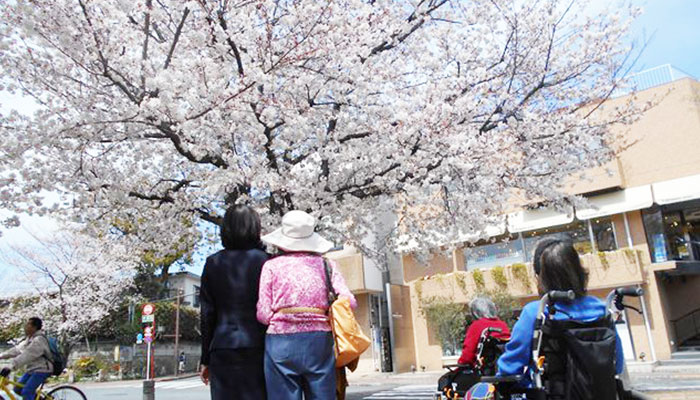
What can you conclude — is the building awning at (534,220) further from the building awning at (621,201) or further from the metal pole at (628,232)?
the metal pole at (628,232)

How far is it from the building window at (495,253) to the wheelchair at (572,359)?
52.1ft

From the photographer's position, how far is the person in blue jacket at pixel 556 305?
2.15 m

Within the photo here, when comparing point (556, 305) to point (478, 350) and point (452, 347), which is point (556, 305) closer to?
point (478, 350)

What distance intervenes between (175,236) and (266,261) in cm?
566

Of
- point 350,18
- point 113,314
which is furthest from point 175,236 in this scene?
point 113,314

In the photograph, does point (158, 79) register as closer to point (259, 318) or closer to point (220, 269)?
point (220, 269)

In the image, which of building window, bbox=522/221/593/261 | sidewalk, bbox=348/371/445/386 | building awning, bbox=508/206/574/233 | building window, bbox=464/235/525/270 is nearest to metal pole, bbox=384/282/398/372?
sidewalk, bbox=348/371/445/386

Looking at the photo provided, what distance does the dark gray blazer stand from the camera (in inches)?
107

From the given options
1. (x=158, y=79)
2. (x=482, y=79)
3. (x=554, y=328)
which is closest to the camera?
(x=554, y=328)

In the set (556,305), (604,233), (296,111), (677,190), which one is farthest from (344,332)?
(604,233)

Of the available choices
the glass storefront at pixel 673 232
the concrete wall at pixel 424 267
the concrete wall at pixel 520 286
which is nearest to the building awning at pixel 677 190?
the glass storefront at pixel 673 232

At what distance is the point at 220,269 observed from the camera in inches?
113

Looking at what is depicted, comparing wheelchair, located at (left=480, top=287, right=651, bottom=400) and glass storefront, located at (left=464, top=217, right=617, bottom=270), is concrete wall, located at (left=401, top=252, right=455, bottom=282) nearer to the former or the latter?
glass storefront, located at (left=464, top=217, right=617, bottom=270)

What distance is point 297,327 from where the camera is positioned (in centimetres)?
264
